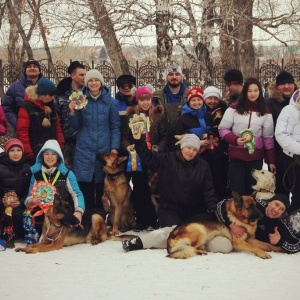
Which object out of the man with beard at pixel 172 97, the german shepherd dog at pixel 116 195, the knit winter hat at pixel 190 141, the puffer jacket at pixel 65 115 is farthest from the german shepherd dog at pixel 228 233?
the puffer jacket at pixel 65 115

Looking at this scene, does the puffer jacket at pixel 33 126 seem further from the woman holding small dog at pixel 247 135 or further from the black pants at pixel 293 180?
the black pants at pixel 293 180

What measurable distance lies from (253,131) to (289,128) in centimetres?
47

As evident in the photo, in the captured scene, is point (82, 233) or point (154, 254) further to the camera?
point (82, 233)

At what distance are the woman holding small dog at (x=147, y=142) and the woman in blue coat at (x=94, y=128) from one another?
196 millimetres

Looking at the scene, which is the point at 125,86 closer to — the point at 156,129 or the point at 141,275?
the point at 156,129

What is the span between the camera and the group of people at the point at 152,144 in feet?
19.7

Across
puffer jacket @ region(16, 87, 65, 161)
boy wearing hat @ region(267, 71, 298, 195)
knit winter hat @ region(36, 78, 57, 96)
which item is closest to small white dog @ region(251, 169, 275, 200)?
boy wearing hat @ region(267, 71, 298, 195)

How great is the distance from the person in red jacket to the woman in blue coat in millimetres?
294

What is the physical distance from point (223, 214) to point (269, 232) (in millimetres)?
595

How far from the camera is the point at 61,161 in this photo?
→ 6148mm

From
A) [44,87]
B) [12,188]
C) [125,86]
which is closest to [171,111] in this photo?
[125,86]

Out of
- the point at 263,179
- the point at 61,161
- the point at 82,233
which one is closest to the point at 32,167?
the point at 61,161

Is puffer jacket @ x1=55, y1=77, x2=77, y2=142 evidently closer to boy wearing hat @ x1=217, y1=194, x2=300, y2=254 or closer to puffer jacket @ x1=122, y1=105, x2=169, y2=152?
puffer jacket @ x1=122, y1=105, x2=169, y2=152

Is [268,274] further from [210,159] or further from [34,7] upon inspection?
[34,7]
